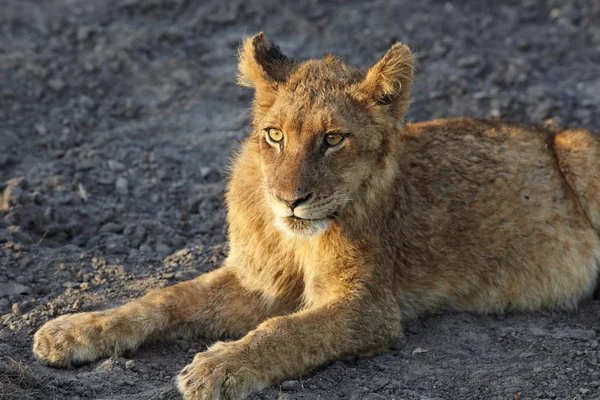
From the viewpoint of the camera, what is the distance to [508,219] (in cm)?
753

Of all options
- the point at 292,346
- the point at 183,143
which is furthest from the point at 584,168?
the point at 183,143

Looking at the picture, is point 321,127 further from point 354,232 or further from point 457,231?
point 457,231

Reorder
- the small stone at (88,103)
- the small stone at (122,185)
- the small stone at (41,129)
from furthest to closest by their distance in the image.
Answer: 1. the small stone at (88,103)
2. the small stone at (41,129)
3. the small stone at (122,185)

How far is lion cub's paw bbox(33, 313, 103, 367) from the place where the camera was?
632cm

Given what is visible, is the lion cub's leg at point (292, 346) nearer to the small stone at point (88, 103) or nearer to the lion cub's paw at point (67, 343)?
the lion cub's paw at point (67, 343)

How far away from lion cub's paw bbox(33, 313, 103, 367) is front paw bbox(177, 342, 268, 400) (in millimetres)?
899

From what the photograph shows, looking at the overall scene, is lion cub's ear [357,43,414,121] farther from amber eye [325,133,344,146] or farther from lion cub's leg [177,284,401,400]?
lion cub's leg [177,284,401,400]

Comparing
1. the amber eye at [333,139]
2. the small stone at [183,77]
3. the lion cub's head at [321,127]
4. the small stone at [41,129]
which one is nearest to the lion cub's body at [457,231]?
the lion cub's head at [321,127]

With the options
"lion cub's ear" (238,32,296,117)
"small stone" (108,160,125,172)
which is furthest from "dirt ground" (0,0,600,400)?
"lion cub's ear" (238,32,296,117)

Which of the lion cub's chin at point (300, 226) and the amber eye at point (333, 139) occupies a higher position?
the amber eye at point (333, 139)

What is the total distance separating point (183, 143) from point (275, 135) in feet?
12.8

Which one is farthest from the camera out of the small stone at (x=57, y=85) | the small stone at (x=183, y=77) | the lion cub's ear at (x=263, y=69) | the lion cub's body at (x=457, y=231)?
the small stone at (x=183, y=77)

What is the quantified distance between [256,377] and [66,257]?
8.41 feet

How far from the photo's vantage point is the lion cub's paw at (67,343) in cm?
632
